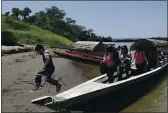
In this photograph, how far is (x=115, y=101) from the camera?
8906 millimetres

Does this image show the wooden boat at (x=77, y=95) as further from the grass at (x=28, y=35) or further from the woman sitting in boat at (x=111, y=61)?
the grass at (x=28, y=35)

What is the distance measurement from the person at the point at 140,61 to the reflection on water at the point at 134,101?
0.53 metres

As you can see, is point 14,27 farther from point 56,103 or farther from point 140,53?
point 56,103

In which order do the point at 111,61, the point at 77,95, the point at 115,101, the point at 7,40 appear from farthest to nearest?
the point at 7,40
the point at 111,61
the point at 115,101
the point at 77,95

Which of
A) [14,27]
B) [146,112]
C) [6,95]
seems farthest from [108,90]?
[14,27]

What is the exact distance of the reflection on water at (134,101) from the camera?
26.7ft

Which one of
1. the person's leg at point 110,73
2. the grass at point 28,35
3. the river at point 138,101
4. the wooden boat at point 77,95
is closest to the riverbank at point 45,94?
the river at point 138,101

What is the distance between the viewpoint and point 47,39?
155 feet

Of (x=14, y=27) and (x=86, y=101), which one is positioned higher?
(x=14, y=27)

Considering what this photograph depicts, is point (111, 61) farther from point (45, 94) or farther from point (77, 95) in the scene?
point (77, 95)

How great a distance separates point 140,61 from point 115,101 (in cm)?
296

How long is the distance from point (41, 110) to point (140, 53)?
5.05 m

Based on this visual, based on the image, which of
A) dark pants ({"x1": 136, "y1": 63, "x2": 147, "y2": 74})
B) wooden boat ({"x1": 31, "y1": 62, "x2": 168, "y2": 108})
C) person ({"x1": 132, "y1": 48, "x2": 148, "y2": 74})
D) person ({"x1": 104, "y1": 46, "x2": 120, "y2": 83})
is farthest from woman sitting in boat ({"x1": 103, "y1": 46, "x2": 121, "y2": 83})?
dark pants ({"x1": 136, "y1": 63, "x2": 147, "y2": 74})

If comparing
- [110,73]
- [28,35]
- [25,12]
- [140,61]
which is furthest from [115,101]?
[25,12]
